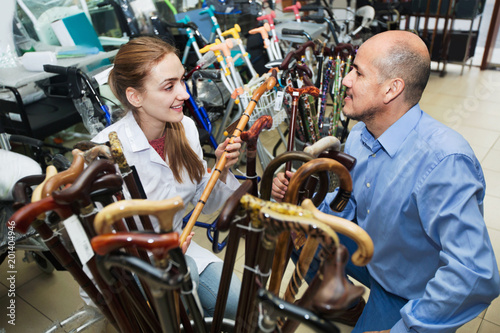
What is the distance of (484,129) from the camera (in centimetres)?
374

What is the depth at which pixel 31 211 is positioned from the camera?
27.0 inches

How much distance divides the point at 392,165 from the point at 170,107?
2.69 ft

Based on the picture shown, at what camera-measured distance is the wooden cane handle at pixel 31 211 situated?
68 centimetres

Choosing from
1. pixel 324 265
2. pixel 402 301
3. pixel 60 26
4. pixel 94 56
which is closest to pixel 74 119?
pixel 94 56

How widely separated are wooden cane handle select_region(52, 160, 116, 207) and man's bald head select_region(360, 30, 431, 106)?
1.02 metres

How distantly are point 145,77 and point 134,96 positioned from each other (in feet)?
0.33

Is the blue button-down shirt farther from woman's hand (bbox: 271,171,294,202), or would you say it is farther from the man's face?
woman's hand (bbox: 271,171,294,202)

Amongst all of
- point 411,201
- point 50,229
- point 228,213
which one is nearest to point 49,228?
point 50,229

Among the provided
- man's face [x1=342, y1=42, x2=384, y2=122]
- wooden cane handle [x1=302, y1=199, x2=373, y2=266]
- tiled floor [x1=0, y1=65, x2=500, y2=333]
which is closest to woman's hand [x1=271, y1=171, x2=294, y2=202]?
man's face [x1=342, y1=42, x2=384, y2=122]

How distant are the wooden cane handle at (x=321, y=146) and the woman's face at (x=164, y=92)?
2.12ft

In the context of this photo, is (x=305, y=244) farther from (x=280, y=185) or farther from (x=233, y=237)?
(x=280, y=185)

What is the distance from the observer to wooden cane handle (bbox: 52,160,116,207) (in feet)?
2.25

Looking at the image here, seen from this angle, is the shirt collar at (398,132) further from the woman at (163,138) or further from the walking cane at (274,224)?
the walking cane at (274,224)

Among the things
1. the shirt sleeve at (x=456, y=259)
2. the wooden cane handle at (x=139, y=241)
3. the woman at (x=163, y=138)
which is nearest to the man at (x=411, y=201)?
the shirt sleeve at (x=456, y=259)
